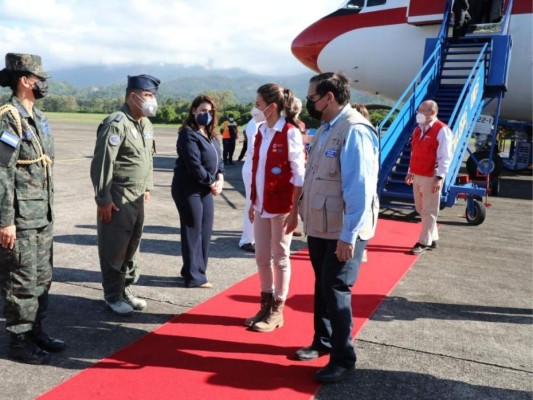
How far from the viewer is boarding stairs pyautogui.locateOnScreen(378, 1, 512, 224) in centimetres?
802

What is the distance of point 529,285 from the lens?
520cm

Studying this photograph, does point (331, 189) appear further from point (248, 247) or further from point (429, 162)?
point (429, 162)

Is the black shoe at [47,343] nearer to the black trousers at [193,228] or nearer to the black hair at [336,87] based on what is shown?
the black trousers at [193,228]

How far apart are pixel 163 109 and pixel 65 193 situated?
50.2m

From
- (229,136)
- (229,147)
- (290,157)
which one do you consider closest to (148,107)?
(290,157)

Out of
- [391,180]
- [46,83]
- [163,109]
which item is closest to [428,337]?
[46,83]

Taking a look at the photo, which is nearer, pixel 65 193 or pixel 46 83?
pixel 46 83

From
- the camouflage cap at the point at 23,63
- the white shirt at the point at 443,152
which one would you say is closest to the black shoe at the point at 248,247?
the white shirt at the point at 443,152

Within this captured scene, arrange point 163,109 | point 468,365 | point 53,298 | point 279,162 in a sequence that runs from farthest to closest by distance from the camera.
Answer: point 163,109
point 53,298
point 279,162
point 468,365

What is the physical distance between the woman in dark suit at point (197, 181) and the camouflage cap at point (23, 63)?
1.57 m

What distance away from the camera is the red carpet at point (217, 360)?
2.93m

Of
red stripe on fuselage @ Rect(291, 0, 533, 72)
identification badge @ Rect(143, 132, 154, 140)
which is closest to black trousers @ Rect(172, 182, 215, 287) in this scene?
identification badge @ Rect(143, 132, 154, 140)

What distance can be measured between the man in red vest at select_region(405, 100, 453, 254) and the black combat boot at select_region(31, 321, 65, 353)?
434cm

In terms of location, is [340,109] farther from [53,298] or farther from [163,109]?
[163,109]
